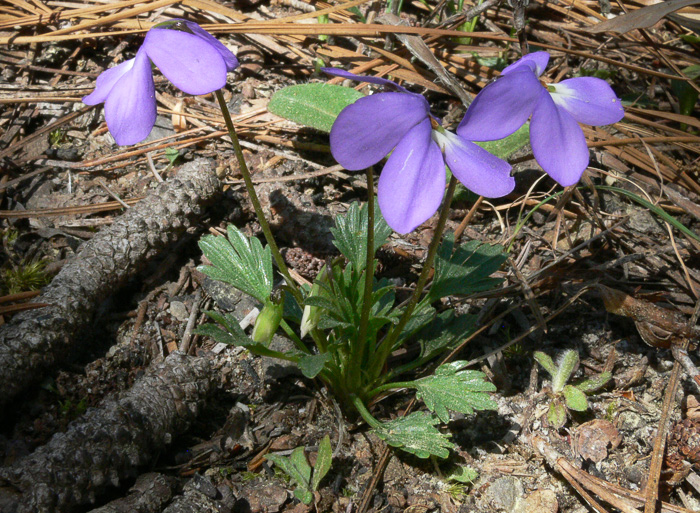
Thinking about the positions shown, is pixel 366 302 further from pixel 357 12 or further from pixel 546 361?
pixel 357 12

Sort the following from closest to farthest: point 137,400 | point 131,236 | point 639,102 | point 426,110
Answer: point 426,110 < point 137,400 < point 131,236 < point 639,102

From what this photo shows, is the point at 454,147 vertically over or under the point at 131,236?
over

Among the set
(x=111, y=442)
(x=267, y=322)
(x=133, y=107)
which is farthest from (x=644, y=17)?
(x=111, y=442)

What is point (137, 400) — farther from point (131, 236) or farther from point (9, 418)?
point (131, 236)

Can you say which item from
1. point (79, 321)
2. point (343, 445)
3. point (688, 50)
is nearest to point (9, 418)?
point (79, 321)

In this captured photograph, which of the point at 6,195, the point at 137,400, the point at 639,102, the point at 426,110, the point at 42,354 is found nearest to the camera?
the point at 426,110

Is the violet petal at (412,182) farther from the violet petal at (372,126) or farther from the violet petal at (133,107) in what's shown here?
the violet petal at (133,107)

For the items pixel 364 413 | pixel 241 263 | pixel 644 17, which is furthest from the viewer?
pixel 644 17

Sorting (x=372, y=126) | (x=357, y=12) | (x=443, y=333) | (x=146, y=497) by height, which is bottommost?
(x=146, y=497)
